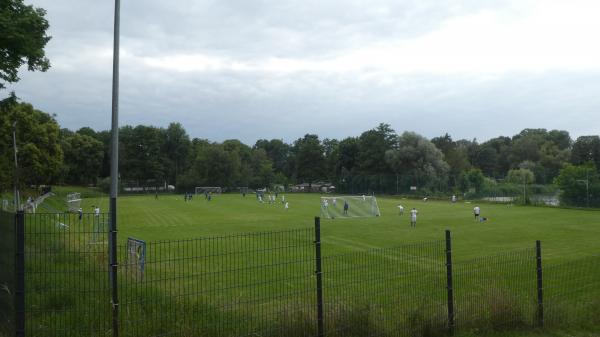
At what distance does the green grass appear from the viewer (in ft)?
24.0

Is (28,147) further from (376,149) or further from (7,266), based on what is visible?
(376,149)

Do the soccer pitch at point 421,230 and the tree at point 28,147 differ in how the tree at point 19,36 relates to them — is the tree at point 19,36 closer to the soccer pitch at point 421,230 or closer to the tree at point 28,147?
the soccer pitch at point 421,230

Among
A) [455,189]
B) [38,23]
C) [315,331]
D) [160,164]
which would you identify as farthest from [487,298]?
[160,164]

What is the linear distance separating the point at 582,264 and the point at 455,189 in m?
58.7

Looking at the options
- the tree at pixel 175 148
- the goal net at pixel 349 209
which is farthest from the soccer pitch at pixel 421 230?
the tree at pixel 175 148

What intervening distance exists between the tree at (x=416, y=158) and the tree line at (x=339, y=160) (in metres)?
0.18

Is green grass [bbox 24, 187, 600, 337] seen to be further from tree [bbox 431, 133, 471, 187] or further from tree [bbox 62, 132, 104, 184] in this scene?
tree [bbox 62, 132, 104, 184]

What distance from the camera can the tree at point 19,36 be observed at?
13.3m

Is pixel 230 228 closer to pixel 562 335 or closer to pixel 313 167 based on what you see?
pixel 562 335

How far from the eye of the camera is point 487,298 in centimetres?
812

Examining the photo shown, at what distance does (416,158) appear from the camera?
90.9m

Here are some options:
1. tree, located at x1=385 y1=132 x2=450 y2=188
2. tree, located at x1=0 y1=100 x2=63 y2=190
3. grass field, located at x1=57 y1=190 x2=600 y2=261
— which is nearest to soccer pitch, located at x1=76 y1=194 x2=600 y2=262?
grass field, located at x1=57 y1=190 x2=600 y2=261

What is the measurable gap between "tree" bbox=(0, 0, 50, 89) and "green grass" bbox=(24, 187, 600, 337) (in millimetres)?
7245

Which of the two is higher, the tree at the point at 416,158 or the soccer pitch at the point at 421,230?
the tree at the point at 416,158
